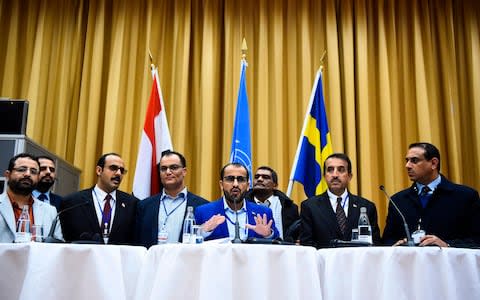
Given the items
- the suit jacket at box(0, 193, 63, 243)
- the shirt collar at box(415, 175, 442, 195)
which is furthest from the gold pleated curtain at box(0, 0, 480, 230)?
the suit jacket at box(0, 193, 63, 243)

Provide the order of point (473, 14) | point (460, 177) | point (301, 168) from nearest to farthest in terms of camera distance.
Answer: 1. point (301, 168)
2. point (460, 177)
3. point (473, 14)

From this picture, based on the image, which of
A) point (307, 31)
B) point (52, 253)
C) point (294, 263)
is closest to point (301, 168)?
point (307, 31)

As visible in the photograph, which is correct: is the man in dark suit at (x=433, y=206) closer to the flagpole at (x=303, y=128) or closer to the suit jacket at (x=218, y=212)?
the suit jacket at (x=218, y=212)

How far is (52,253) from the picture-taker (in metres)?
2.62

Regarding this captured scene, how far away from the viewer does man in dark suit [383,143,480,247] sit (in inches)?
147

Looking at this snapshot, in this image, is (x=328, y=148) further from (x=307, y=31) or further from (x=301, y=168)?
(x=307, y=31)

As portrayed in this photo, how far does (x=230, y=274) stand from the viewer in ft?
8.36

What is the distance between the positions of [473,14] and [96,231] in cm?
537

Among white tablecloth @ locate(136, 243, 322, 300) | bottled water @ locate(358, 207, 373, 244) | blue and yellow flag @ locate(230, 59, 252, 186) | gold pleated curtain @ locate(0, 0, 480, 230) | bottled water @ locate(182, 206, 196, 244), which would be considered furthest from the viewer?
gold pleated curtain @ locate(0, 0, 480, 230)

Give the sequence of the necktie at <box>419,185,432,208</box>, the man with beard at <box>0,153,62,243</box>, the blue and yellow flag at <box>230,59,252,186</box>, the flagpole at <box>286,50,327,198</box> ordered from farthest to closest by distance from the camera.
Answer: the blue and yellow flag at <box>230,59,252,186</box> → the flagpole at <box>286,50,327,198</box> → the necktie at <box>419,185,432,208</box> → the man with beard at <box>0,153,62,243</box>

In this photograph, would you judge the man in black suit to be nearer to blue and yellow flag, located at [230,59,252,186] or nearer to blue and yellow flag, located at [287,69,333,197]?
blue and yellow flag, located at [230,59,252,186]

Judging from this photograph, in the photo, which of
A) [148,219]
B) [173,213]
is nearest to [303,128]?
[173,213]

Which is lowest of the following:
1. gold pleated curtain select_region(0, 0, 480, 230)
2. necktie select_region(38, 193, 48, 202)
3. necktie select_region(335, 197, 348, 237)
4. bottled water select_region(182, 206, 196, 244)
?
bottled water select_region(182, 206, 196, 244)

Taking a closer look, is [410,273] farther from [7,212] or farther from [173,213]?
[7,212]
